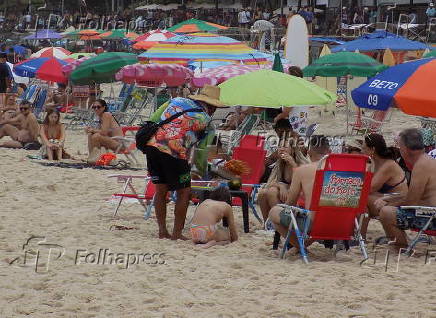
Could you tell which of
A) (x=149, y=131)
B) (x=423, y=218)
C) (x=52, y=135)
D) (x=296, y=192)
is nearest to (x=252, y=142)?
(x=149, y=131)

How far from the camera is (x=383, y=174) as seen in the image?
6723mm

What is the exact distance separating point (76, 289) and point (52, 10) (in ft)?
189

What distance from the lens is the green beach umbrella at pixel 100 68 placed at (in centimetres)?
1520

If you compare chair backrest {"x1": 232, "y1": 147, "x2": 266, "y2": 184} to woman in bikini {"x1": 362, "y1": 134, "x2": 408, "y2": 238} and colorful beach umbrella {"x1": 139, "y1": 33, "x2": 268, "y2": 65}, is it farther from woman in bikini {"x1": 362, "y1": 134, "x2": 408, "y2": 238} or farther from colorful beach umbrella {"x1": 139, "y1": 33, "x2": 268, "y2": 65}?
colorful beach umbrella {"x1": 139, "y1": 33, "x2": 268, "y2": 65}

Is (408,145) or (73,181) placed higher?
(408,145)

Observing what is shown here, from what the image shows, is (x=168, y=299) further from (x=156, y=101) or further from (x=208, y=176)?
(x=156, y=101)

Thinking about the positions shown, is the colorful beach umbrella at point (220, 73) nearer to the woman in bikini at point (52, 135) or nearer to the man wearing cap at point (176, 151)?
the woman in bikini at point (52, 135)

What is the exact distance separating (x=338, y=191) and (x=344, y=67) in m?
9.70

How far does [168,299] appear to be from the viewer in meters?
4.97

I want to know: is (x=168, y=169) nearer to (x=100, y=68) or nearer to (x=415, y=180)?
(x=415, y=180)

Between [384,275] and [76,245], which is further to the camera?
[76,245]

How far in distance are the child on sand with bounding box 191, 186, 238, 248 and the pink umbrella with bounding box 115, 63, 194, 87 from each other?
8.07 m

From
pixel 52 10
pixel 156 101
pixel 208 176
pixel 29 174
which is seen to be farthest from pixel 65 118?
pixel 52 10

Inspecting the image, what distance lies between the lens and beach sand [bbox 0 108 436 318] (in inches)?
189
